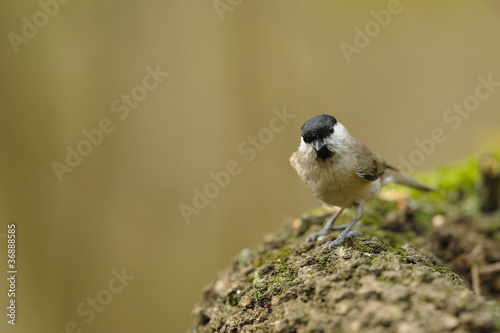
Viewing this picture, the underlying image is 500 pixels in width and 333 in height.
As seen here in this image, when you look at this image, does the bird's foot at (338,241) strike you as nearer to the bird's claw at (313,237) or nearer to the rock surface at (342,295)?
the rock surface at (342,295)

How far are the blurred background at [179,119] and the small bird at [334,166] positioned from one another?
384 centimetres

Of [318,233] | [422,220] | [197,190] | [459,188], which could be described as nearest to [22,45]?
[197,190]

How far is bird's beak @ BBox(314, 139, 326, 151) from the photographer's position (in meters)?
2.73

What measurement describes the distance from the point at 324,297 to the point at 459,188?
3316 mm

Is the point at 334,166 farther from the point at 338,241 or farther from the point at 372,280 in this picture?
the point at 372,280

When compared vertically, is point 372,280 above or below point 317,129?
below

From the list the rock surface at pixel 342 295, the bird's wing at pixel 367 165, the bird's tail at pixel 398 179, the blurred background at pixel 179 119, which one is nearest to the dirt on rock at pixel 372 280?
the rock surface at pixel 342 295

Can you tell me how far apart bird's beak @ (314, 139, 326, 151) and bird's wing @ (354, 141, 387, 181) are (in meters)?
0.37

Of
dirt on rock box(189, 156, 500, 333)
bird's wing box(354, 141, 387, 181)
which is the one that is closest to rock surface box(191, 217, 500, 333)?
dirt on rock box(189, 156, 500, 333)

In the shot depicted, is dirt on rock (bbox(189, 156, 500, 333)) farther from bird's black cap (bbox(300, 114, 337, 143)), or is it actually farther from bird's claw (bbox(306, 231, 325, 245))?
bird's black cap (bbox(300, 114, 337, 143))

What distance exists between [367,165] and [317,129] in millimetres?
579

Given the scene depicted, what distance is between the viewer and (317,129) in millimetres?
2713

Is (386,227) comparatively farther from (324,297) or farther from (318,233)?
(324,297)

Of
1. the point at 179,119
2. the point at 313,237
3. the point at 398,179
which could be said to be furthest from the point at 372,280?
the point at 179,119
